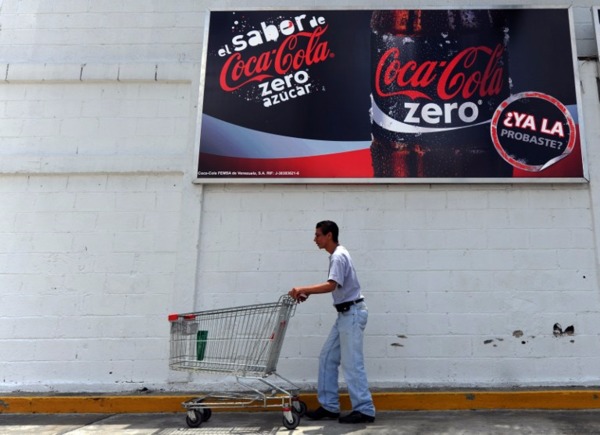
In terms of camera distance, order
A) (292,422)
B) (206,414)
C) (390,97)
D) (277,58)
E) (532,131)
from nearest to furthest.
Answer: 1. (292,422)
2. (206,414)
3. (532,131)
4. (390,97)
5. (277,58)

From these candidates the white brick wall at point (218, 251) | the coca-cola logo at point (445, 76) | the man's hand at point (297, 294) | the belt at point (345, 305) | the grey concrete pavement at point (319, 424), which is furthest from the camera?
the coca-cola logo at point (445, 76)

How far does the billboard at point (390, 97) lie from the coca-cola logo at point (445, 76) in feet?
0.05

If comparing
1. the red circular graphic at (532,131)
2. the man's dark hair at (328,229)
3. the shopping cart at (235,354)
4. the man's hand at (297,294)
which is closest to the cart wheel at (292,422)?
the shopping cart at (235,354)

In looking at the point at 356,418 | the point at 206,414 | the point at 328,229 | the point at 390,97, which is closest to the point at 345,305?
the point at 328,229

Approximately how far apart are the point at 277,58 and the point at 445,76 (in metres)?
2.27

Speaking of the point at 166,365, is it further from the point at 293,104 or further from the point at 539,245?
the point at 539,245

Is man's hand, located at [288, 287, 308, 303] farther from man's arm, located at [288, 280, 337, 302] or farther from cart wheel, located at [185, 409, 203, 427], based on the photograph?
cart wheel, located at [185, 409, 203, 427]

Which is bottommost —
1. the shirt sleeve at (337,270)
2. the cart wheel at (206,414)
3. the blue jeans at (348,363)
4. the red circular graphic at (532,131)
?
the cart wheel at (206,414)

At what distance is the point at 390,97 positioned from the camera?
6.27 m

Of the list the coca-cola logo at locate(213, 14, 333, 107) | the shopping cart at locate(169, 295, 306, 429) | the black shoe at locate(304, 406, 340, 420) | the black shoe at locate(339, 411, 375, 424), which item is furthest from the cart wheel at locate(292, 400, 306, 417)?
the coca-cola logo at locate(213, 14, 333, 107)

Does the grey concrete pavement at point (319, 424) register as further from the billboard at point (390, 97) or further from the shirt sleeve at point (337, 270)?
the billboard at point (390, 97)

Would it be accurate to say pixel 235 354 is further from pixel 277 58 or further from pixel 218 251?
pixel 277 58

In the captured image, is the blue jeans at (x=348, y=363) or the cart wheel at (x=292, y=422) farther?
the blue jeans at (x=348, y=363)

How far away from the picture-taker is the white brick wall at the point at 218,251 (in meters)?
5.63
